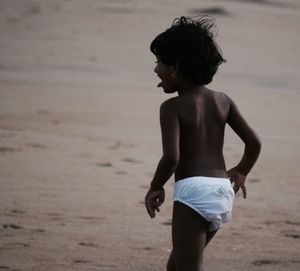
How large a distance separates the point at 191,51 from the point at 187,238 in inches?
31.8

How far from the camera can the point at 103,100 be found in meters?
13.5

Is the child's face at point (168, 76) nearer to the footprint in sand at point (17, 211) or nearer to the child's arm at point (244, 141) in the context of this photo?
the child's arm at point (244, 141)

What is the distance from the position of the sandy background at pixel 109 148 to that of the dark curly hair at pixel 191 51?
6.35ft

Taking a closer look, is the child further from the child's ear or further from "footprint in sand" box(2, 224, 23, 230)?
"footprint in sand" box(2, 224, 23, 230)

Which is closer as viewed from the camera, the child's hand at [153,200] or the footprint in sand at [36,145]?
the child's hand at [153,200]

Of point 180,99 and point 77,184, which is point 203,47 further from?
point 77,184

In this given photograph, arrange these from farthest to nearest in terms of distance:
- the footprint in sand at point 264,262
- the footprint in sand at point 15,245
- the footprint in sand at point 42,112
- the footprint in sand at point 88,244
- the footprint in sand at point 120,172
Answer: the footprint in sand at point 42,112, the footprint in sand at point 120,172, the footprint in sand at point 88,244, the footprint in sand at point 15,245, the footprint in sand at point 264,262

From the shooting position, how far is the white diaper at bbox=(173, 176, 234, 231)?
3949mm

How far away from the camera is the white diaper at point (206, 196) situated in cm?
395

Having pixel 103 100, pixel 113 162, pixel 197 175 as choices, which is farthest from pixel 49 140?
pixel 197 175

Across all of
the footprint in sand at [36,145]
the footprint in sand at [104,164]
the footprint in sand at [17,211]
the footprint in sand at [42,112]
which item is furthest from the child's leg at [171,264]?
the footprint in sand at [42,112]

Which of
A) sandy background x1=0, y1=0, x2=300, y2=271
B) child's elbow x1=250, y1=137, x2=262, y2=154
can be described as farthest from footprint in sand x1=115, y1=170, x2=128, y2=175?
child's elbow x1=250, y1=137, x2=262, y2=154

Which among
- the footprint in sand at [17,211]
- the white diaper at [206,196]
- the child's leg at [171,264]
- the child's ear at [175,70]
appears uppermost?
the child's ear at [175,70]

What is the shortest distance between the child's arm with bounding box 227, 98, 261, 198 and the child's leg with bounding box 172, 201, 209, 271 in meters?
0.43
